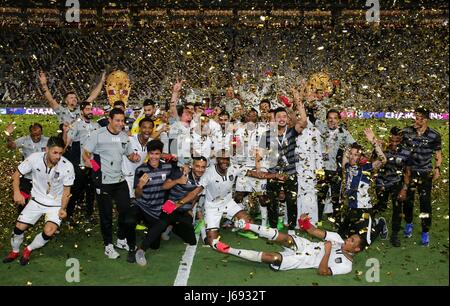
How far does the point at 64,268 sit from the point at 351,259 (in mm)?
3604

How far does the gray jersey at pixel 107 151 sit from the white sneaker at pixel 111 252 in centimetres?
88

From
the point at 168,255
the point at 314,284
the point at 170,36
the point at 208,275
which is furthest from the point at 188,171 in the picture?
the point at 170,36

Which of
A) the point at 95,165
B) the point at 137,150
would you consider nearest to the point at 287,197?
the point at 137,150

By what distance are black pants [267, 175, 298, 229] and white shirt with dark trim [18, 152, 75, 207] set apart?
302cm

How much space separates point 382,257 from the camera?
7.07 metres

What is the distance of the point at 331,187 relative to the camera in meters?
8.62

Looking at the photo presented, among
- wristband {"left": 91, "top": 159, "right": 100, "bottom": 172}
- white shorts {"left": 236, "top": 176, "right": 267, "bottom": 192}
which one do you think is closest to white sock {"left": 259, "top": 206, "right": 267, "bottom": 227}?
white shorts {"left": 236, "top": 176, "right": 267, "bottom": 192}

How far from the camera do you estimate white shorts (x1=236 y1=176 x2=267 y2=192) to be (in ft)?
27.2

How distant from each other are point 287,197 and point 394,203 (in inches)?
62.3

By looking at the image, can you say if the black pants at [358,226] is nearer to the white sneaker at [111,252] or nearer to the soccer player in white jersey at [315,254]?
the soccer player in white jersey at [315,254]

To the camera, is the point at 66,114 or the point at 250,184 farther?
the point at 66,114

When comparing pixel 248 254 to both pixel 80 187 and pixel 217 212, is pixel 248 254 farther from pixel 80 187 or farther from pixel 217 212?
pixel 80 187

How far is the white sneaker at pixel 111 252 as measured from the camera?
22.9ft

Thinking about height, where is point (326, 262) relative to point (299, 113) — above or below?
below
